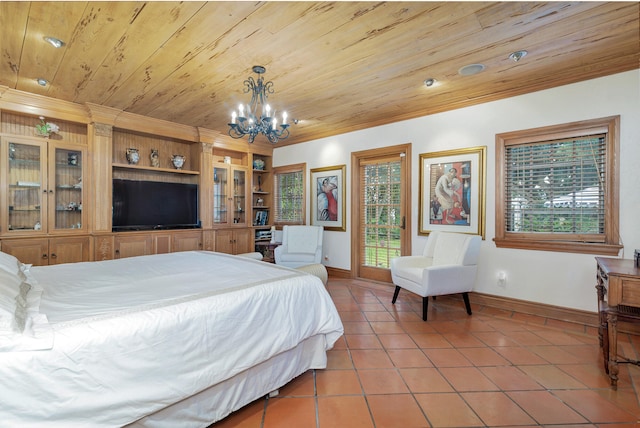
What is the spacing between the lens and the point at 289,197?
18.4ft

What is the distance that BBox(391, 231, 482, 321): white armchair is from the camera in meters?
2.99

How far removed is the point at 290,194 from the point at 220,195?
4.20ft

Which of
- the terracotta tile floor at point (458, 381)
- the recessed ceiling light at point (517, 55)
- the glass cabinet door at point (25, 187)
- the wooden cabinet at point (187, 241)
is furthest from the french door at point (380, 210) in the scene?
the glass cabinet door at point (25, 187)

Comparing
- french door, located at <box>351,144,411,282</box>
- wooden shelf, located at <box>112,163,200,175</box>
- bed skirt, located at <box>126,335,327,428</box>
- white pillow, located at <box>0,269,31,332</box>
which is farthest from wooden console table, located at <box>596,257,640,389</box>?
wooden shelf, located at <box>112,163,200,175</box>

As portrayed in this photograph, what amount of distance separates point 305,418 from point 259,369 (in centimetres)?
36

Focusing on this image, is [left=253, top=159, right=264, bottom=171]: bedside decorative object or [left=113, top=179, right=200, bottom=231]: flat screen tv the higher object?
[left=253, top=159, right=264, bottom=171]: bedside decorative object

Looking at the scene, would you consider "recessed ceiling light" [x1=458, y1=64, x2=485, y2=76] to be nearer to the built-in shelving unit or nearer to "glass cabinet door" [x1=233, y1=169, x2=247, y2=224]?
the built-in shelving unit

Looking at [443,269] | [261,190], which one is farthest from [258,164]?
[443,269]

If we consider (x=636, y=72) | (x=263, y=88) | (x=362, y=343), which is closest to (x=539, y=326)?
(x=362, y=343)

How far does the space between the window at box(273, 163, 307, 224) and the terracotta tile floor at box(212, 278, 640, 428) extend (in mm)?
2837

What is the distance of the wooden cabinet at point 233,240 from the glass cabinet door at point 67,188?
1.83m

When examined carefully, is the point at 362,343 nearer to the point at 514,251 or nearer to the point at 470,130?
the point at 514,251

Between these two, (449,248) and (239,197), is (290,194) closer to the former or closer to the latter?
(239,197)

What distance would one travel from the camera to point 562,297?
2947 mm
